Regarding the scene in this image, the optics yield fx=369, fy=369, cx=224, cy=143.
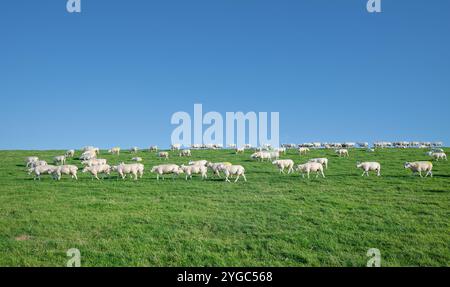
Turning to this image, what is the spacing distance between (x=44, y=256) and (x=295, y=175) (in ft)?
73.8

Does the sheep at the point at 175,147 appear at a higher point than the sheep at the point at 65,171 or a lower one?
higher

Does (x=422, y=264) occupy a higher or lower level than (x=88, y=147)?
lower

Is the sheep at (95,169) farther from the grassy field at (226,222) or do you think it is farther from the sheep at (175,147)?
the sheep at (175,147)

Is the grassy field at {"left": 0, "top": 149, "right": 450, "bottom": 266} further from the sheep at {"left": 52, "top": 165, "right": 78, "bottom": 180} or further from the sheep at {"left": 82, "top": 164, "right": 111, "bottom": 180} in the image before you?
the sheep at {"left": 82, "top": 164, "right": 111, "bottom": 180}

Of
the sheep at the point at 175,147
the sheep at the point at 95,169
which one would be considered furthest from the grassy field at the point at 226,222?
the sheep at the point at 175,147

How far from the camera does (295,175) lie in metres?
32.0

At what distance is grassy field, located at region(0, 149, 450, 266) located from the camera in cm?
1359

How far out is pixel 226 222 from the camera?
17.4 meters

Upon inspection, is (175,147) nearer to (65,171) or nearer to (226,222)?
(65,171)

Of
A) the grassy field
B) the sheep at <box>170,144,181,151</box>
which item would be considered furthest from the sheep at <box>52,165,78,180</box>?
the sheep at <box>170,144,181,151</box>

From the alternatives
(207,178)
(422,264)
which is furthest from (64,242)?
(207,178)

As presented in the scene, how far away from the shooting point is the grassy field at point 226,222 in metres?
13.6

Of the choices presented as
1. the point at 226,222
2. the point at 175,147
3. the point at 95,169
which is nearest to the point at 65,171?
the point at 95,169
